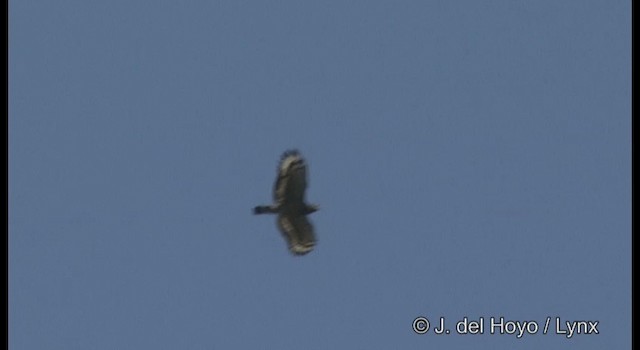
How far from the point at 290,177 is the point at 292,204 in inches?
30.4

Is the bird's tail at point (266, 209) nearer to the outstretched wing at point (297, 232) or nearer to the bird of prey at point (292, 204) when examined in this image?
the bird of prey at point (292, 204)

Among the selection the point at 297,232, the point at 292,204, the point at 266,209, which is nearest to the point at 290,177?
the point at 292,204

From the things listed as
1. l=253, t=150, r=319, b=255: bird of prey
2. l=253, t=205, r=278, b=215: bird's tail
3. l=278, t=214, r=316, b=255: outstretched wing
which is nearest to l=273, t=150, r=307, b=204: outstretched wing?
l=253, t=150, r=319, b=255: bird of prey

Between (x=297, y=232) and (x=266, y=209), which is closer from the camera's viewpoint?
(x=266, y=209)

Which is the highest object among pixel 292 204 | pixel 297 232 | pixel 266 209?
pixel 292 204

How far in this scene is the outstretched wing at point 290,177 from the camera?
39.8 meters

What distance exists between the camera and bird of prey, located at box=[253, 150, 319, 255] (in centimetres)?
3984

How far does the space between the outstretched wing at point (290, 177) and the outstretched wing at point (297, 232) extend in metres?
0.53

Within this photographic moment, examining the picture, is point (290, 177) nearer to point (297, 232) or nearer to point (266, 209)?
point (266, 209)

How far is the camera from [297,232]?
40.2 metres

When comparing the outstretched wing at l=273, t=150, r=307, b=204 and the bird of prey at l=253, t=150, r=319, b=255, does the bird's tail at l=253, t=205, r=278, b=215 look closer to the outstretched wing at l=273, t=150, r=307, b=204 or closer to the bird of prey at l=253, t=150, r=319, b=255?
the bird of prey at l=253, t=150, r=319, b=255
